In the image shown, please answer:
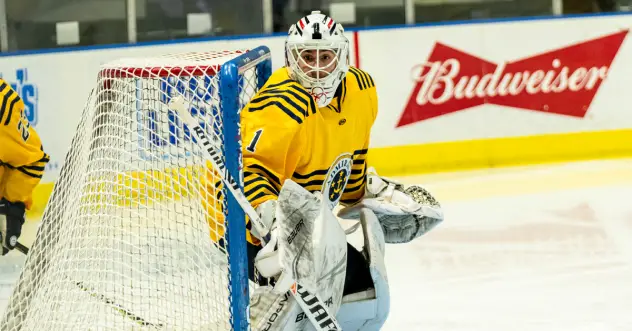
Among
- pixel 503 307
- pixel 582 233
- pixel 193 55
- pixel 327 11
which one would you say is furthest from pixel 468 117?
pixel 193 55

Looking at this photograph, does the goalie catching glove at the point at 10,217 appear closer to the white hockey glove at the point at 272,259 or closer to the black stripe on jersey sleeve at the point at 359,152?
the black stripe on jersey sleeve at the point at 359,152

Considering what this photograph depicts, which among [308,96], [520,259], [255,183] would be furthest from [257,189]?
[520,259]

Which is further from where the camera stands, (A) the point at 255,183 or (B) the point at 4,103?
(B) the point at 4,103

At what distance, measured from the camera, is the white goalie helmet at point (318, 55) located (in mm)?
2422

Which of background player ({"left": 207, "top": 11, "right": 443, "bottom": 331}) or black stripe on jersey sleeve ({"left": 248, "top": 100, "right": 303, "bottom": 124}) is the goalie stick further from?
black stripe on jersey sleeve ({"left": 248, "top": 100, "right": 303, "bottom": 124})

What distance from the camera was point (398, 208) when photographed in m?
2.70

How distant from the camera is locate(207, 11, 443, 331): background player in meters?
2.21

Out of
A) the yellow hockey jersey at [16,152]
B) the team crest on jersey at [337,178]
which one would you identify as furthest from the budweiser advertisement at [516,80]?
the team crest on jersey at [337,178]

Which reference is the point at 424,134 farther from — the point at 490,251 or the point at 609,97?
the point at 490,251

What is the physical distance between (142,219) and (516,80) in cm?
431

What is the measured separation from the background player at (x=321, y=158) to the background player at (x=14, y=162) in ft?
3.66

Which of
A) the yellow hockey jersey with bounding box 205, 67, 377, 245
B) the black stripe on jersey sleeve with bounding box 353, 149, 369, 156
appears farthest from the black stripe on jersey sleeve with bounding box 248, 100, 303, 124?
the black stripe on jersey sleeve with bounding box 353, 149, 369, 156

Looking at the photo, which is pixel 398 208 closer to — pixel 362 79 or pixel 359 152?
pixel 359 152

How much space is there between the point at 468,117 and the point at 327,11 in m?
1.10
